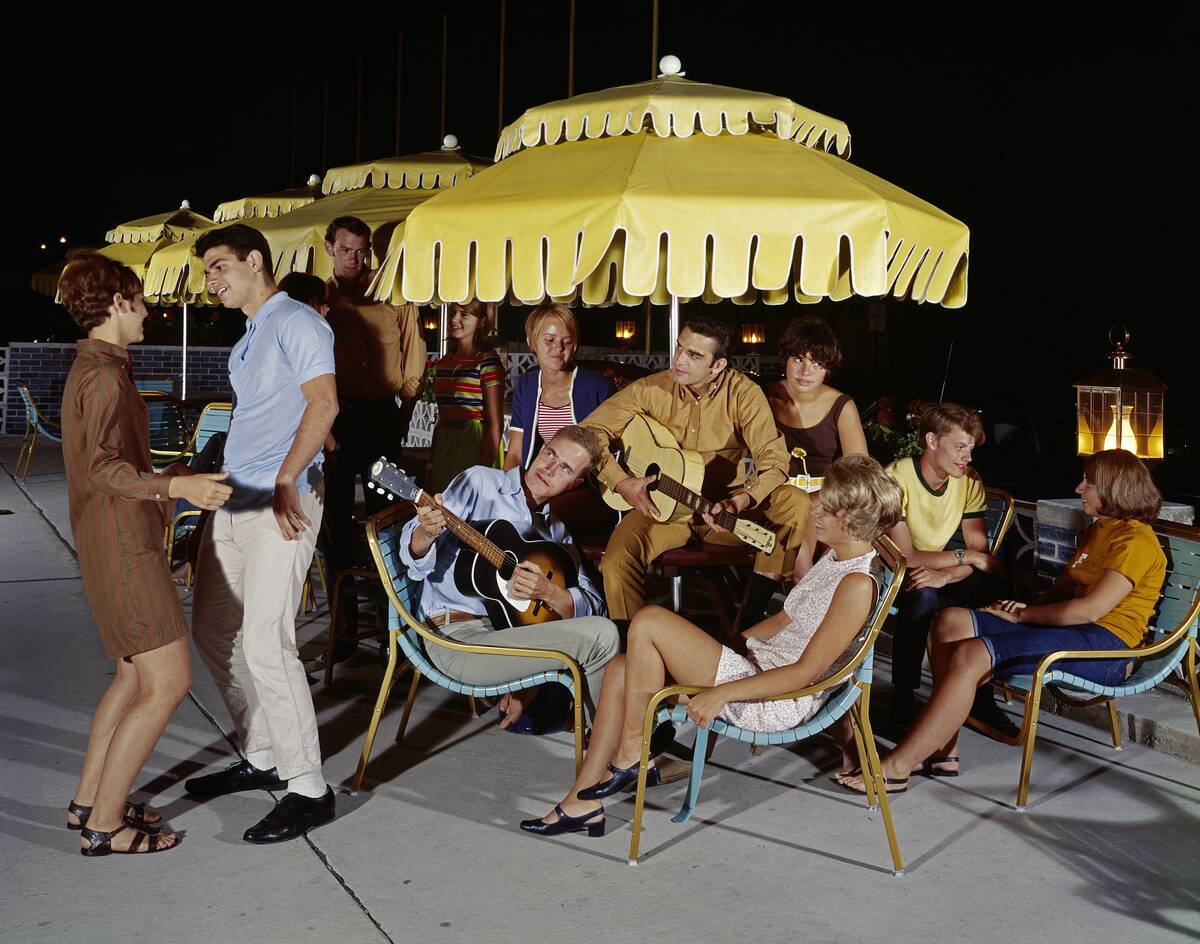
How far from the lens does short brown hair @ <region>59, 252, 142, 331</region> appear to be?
3490mm

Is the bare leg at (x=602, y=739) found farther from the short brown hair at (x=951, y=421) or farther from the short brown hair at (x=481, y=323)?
the short brown hair at (x=481, y=323)

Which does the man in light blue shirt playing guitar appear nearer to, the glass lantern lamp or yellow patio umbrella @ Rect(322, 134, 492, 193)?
the glass lantern lamp

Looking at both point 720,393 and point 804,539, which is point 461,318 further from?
point 804,539

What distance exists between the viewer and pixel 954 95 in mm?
28484

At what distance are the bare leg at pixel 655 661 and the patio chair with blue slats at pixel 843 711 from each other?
8cm

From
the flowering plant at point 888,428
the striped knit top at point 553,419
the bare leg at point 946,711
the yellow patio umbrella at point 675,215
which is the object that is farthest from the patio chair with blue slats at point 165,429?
the bare leg at point 946,711

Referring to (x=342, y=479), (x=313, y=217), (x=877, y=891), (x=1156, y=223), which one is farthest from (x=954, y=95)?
(x=877, y=891)

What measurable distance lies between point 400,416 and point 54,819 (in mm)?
3173

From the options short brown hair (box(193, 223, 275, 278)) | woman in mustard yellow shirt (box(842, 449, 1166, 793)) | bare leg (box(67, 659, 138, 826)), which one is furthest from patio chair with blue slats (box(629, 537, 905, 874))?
short brown hair (box(193, 223, 275, 278))

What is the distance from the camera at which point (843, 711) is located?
3580mm

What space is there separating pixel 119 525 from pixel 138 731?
2.01 ft

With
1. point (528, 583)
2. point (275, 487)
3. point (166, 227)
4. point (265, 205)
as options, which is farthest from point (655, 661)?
point (166, 227)

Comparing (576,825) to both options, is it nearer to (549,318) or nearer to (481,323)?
(549,318)

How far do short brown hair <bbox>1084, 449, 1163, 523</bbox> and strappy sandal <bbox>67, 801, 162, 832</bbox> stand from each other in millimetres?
3423
